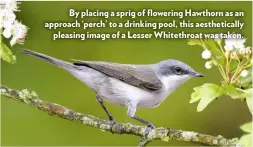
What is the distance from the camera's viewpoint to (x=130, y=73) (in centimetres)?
172

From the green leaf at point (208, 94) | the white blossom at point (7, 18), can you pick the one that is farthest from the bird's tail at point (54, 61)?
the green leaf at point (208, 94)

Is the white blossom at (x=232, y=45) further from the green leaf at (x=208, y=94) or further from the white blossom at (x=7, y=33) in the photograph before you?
the white blossom at (x=7, y=33)

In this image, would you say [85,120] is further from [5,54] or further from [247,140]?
[247,140]

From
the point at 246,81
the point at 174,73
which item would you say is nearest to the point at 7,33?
the point at 174,73

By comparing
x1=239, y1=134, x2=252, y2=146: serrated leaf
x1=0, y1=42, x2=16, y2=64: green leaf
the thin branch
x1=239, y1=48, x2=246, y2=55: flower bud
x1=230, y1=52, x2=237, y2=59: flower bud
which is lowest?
x1=239, y1=134, x2=252, y2=146: serrated leaf

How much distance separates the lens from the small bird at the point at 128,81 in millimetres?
1638

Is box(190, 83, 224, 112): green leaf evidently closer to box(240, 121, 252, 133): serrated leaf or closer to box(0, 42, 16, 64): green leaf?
box(240, 121, 252, 133): serrated leaf

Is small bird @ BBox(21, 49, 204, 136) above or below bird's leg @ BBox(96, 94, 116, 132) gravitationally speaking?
above

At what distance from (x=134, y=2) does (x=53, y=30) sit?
31 cm

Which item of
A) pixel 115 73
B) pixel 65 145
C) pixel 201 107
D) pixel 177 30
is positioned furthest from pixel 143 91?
pixel 201 107

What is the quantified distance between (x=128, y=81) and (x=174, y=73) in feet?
0.55

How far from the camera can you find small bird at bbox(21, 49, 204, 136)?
5.37 ft

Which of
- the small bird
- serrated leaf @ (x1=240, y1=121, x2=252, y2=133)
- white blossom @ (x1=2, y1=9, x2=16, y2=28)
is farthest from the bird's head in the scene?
white blossom @ (x1=2, y1=9, x2=16, y2=28)

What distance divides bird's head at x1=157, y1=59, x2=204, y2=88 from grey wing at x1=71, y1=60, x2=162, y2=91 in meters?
0.03
